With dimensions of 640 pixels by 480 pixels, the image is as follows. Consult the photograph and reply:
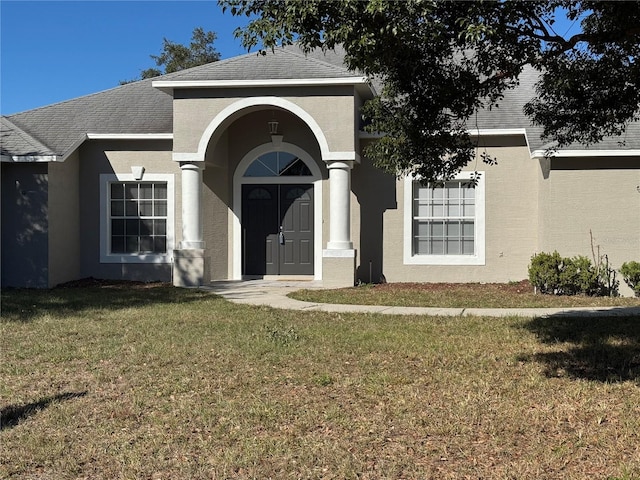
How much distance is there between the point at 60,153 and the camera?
1403cm

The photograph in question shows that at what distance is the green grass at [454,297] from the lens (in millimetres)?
10969

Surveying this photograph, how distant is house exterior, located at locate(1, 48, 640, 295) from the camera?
1305 centimetres

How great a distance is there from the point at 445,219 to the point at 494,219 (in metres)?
1.11

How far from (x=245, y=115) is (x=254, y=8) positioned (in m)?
10.1

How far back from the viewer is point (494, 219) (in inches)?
562

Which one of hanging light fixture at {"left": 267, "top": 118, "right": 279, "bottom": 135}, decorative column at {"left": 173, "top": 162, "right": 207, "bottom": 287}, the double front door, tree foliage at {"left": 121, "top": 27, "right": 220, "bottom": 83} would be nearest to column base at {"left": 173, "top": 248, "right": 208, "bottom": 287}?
decorative column at {"left": 173, "top": 162, "right": 207, "bottom": 287}

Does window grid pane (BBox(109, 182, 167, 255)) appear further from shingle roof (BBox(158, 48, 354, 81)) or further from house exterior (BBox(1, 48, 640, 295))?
shingle roof (BBox(158, 48, 354, 81))

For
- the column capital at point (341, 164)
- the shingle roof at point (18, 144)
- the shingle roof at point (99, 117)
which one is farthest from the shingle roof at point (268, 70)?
the shingle roof at point (18, 144)

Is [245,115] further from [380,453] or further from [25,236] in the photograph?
[380,453]

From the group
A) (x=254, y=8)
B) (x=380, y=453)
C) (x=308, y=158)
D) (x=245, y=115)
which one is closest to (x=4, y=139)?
(x=245, y=115)

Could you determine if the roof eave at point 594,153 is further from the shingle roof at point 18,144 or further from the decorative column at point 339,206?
the shingle roof at point 18,144

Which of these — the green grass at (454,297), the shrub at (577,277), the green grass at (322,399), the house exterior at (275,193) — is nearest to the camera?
the green grass at (322,399)

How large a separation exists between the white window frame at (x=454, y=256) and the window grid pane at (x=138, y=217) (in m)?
6.01

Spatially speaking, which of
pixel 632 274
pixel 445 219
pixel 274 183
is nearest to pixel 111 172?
pixel 274 183
